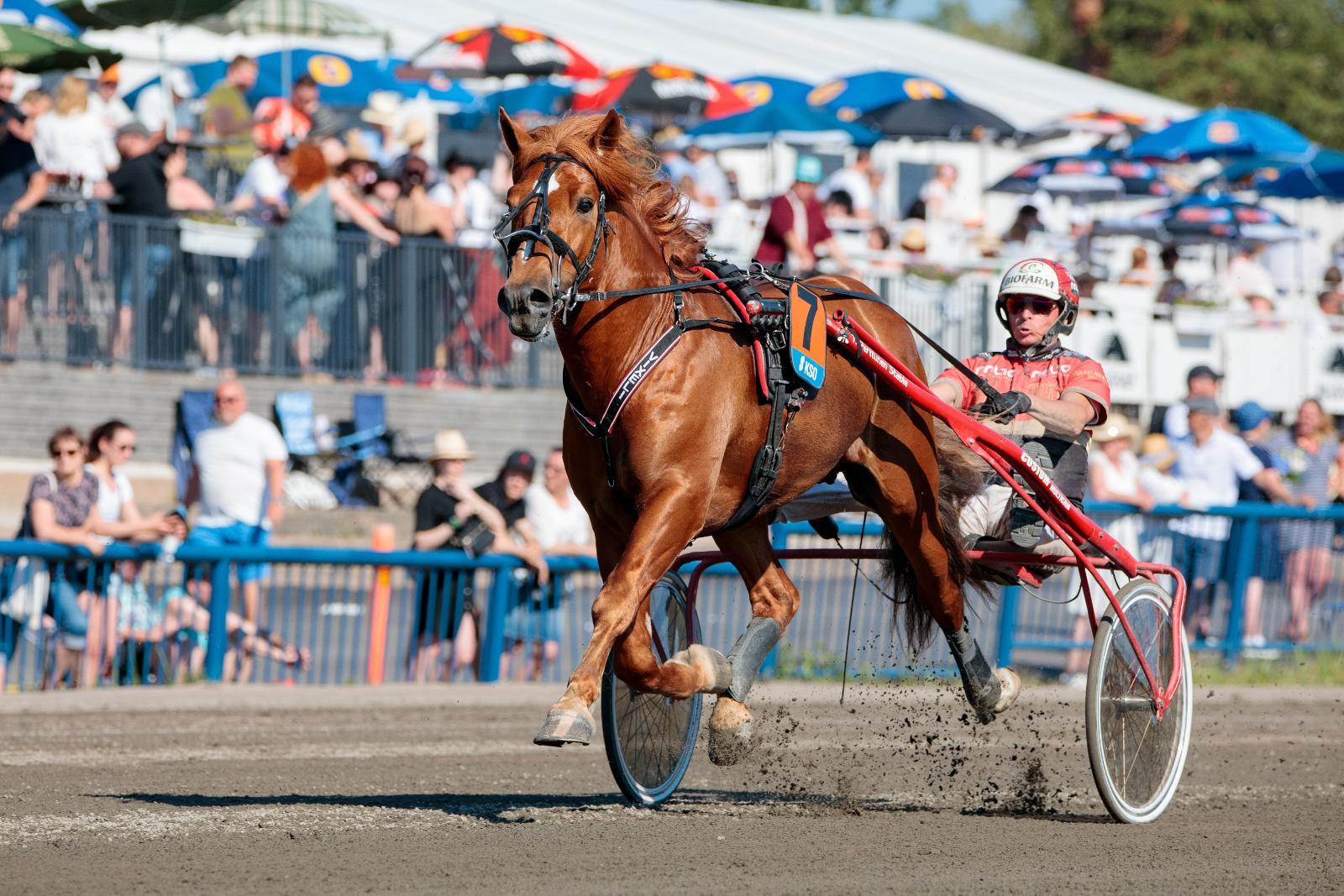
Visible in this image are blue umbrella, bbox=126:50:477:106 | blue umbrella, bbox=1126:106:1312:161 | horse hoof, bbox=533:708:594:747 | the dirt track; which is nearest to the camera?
the dirt track

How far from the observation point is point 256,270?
1402cm

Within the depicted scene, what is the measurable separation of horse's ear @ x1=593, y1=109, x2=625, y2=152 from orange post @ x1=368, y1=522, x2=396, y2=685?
4321 millimetres

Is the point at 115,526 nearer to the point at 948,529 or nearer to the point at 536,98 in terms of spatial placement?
the point at 948,529

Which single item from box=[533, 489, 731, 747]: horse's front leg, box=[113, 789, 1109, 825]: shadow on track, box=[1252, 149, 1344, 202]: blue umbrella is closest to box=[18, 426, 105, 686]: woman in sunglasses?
box=[113, 789, 1109, 825]: shadow on track

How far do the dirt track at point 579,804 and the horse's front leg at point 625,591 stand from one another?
1.28ft

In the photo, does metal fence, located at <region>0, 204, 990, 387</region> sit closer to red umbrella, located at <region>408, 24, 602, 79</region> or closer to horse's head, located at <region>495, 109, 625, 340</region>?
red umbrella, located at <region>408, 24, 602, 79</region>

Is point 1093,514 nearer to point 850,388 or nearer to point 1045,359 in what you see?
point 1045,359

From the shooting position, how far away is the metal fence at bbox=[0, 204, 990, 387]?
13.5m

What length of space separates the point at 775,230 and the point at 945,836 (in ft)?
24.4

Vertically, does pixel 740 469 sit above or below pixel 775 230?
below

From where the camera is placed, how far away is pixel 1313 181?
2152 centimetres

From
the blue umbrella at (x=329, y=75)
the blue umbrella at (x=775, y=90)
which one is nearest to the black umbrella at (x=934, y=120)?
the blue umbrella at (x=775, y=90)

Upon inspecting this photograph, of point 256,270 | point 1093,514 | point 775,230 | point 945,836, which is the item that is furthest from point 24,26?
point 945,836

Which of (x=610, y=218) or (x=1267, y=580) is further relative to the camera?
(x=1267, y=580)
